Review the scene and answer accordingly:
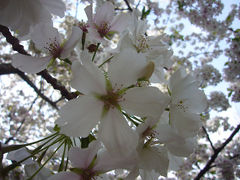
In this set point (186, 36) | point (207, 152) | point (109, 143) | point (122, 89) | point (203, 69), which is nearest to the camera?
point (109, 143)

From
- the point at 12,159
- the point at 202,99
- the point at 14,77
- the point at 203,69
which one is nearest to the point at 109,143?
the point at 12,159

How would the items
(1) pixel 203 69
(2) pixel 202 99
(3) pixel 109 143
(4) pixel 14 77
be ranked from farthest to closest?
(4) pixel 14 77 < (1) pixel 203 69 < (2) pixel 202 99 < (3) pixel 109 143

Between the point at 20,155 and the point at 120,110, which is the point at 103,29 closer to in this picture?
the point at 120,110

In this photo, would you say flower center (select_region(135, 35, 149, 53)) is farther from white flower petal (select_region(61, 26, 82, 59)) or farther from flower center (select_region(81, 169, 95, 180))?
flower center (select_region(81, 169, 95, 180))

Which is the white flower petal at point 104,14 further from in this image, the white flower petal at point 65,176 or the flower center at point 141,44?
the white flower petal at point 65,176

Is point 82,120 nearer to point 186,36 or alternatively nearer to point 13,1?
point 13,1

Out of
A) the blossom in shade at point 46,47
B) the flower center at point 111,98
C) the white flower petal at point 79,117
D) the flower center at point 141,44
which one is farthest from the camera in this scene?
the flower center at point 141,44

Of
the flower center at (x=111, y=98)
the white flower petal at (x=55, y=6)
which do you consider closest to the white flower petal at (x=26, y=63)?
the white flower petal at (x=55, y=6)
